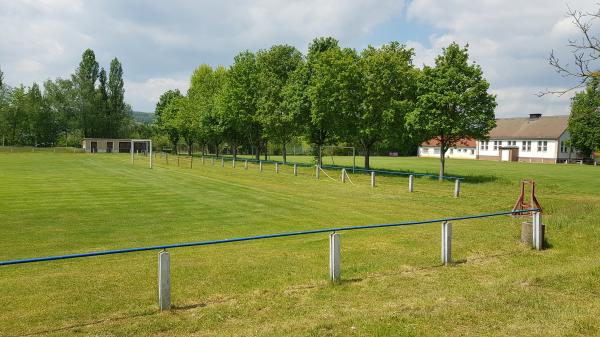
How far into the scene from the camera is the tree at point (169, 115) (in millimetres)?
85750

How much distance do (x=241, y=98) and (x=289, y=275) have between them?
47.7 metres

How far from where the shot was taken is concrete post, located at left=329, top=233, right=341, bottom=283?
28.1ft

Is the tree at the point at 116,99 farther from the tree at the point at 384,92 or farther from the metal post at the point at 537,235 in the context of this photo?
the metal post at the point at 537,235

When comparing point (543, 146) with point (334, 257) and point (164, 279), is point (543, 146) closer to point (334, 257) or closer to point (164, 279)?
point (334, 257)

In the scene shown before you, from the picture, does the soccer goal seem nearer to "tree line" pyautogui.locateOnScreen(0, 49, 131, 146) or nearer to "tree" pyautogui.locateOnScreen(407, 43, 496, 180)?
"tree" pyautogui.locateOnScreen(407, 43, 496, 180)

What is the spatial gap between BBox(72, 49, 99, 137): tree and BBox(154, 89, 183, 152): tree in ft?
44.8

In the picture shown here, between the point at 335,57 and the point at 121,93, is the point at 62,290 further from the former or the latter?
the point at 121,93

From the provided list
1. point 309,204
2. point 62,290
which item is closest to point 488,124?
point 309,204

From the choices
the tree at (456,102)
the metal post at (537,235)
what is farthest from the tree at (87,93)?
the metal post at (537,235)

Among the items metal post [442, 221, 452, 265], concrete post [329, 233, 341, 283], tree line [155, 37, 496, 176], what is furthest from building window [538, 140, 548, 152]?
concrete post [329, 233, 341, 283]

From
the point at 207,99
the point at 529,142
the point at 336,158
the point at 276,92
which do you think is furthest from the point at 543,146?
the point at 207,99

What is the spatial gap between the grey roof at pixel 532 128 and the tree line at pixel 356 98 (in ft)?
148

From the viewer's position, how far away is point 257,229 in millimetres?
14961

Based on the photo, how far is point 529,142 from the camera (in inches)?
3241
